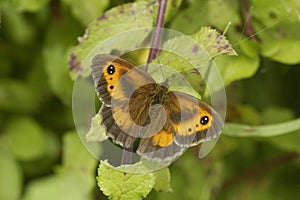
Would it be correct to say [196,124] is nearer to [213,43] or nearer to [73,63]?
[213,43]

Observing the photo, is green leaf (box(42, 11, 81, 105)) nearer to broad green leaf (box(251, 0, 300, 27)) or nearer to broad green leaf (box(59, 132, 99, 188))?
broad green leaf (box(59, 132, 99, 188))

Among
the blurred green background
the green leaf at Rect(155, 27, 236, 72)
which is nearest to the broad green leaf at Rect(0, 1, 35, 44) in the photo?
the blurred green background

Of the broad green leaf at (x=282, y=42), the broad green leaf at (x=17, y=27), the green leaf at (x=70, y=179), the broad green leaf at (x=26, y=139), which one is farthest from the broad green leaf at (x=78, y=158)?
the broad green leaf at (x=282, y=42)

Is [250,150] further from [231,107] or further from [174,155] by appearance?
[174,155]

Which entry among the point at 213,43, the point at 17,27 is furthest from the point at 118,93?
the point at 17,27

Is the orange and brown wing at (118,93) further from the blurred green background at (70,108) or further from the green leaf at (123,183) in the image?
the blurred green background at (70,108)

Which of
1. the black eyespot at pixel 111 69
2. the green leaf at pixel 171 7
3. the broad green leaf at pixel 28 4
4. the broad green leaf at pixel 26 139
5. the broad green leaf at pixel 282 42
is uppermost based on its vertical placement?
the broad green leaf at pixel 28 4

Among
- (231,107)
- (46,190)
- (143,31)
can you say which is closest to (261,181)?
(231,107)
